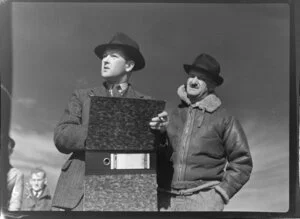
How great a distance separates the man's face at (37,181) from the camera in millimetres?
3982

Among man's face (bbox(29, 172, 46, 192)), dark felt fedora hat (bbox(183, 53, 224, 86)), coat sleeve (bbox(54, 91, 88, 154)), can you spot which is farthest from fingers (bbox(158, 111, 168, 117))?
man's face (bbox(29, 172, 46, 192))

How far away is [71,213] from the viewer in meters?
3.88

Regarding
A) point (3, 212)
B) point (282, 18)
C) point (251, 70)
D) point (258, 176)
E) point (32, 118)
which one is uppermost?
point (282, 18)

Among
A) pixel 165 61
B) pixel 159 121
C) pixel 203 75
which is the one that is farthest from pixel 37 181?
pixel 203 75

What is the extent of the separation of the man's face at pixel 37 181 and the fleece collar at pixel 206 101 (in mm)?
1044

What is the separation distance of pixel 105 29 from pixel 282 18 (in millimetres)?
1178

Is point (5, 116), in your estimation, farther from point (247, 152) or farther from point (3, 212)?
point (247, 152)

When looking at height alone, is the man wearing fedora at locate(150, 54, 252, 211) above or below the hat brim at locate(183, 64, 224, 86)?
below

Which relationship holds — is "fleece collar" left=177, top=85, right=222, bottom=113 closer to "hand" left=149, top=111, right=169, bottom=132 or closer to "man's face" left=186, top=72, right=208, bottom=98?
"man's face" left=186, top=72, right=208, bottom=98

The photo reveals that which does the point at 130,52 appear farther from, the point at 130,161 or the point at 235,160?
the point at 235,160

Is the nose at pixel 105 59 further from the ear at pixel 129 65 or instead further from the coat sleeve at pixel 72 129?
the coat sleeve at pixel 72 129

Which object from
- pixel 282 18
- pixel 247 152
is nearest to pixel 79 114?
pixel 247 152

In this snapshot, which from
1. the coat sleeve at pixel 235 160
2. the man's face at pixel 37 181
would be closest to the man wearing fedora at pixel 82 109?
the man's face at pixel 37 181

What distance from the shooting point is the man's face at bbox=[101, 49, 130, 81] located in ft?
13.1
